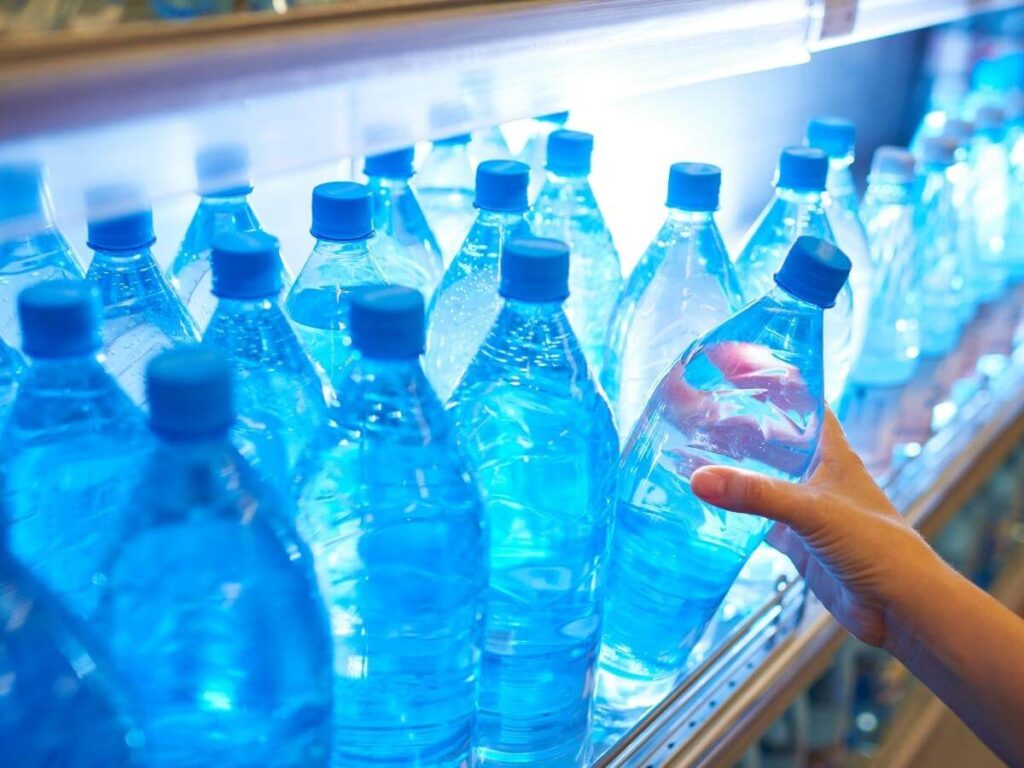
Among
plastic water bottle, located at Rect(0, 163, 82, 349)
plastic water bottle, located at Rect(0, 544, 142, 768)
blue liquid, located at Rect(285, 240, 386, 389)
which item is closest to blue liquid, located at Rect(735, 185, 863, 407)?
blue liquid, located at Rect(285, 240, 386, 389)

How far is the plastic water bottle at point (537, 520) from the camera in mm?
831

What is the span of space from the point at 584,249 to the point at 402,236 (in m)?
0.28

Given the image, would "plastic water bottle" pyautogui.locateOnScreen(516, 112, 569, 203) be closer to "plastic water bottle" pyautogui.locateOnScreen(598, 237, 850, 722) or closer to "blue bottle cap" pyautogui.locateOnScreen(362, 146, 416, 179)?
"blue bottle cap" pyautogui.locateOnScreen(362, 146, 416, 179)

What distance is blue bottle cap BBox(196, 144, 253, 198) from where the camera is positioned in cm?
53

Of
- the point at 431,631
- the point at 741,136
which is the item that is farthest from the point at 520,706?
the point at 741,136

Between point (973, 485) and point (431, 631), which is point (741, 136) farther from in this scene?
point (431, 631)

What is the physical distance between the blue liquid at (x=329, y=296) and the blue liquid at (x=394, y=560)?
0.20 metres

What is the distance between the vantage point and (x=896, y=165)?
1.61 m

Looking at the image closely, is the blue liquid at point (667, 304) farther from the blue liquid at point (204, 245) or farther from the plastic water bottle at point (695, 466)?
the blue liquid at point (204, 245)

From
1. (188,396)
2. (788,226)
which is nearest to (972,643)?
(788,226)

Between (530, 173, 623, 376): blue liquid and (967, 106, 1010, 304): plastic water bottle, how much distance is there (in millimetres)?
1048

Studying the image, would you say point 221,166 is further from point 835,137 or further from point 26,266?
point 835,137

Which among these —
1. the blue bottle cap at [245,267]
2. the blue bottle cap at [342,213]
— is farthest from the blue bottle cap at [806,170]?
the blue bottle cap at [245,267]

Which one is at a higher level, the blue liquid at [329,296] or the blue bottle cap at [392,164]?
the blue bottle cap at [392,164]
